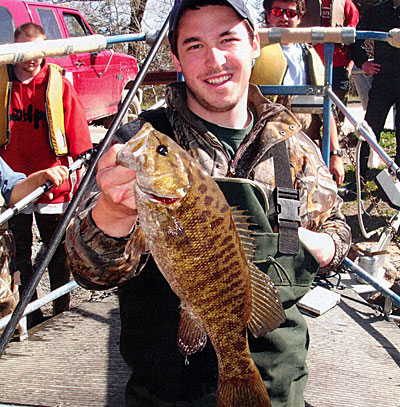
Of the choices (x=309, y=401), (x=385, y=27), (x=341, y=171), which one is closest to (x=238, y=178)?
(x=309, y=401)

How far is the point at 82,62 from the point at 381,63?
4833 millimetres

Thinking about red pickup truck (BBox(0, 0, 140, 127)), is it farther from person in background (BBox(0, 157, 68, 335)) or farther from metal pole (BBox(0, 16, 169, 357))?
metal pole (BBox(0, 16, 169, 357))

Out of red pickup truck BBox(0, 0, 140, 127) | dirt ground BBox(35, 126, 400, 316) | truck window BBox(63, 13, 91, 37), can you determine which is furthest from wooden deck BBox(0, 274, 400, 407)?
truck window BBox(63, 13, 91, 37)

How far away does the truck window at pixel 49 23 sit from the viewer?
7861mm

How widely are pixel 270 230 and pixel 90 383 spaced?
1474 millimetres

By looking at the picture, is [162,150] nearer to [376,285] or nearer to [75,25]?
[376,285]

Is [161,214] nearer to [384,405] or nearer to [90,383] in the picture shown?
[90,383]

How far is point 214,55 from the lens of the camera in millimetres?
2164

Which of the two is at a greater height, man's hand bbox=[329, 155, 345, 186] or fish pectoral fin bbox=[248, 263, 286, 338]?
fish pectoral fin bbox=[248, 263, 286, 338]

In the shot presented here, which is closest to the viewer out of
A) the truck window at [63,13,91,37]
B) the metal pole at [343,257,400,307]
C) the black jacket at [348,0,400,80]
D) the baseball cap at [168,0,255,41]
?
the baseball cap at [168,0,255,41]

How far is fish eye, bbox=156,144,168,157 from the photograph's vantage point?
1.56m

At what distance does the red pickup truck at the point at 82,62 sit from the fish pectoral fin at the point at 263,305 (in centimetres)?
599

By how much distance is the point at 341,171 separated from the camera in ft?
15.0

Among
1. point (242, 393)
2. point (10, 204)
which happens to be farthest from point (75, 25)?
point (242, 393)
